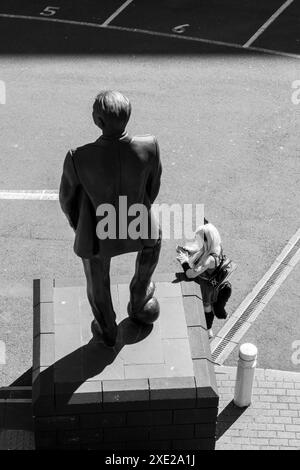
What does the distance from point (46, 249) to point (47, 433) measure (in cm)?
415

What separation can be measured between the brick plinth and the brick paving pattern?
2.37 feet

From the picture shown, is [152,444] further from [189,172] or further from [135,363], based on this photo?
[189,172]

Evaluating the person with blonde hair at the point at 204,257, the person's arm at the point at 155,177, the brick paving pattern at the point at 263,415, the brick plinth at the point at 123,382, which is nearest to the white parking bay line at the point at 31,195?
the person with blonde hair at the point at 204,257

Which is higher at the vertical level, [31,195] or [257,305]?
[31,195]

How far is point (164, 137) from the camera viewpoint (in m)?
15.7

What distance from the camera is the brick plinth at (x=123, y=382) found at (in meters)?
9.30

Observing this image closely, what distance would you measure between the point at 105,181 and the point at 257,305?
457 cm

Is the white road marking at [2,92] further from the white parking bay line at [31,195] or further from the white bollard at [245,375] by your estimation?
the white bollard at [245,375]

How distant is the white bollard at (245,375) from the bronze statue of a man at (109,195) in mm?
1555
